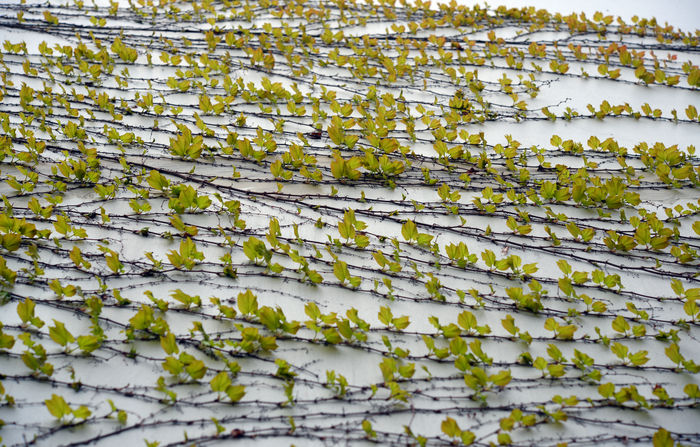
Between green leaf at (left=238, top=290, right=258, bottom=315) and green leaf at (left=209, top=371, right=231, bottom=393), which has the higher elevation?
green leaf at (left=238, top=290, right=258, bottom=315)

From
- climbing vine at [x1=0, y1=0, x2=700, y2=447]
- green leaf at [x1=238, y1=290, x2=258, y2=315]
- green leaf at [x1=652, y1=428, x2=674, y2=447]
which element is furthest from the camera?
green leaf at [x1=238, y1=290, x2=258, y2=315]

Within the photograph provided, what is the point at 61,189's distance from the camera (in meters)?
2.04

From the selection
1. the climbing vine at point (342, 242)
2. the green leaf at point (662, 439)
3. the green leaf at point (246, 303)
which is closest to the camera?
the green leaf at point (662, 439)

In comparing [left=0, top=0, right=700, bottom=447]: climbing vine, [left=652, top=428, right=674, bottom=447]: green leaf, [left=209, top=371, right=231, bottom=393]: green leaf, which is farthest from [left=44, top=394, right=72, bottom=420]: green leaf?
[left=652, top=428, right=674, bottom=447]: green leaf

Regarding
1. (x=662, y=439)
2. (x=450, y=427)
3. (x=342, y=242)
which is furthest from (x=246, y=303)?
(x=662, y=439)

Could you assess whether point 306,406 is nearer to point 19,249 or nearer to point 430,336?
point 430,336

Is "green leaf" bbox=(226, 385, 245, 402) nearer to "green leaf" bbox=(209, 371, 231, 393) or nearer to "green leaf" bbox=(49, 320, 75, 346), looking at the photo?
"green leaf" bbox=(209, 371, 231, 393)

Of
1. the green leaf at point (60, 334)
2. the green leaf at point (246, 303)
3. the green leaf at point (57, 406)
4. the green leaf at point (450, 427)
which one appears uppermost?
the green leaf at point (246, 303)

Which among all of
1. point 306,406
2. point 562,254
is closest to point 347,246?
point 306,406

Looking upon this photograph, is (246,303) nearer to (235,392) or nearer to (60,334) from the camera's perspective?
(235,392)

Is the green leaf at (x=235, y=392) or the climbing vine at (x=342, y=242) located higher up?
the climbing vine at (x=342, y=242)

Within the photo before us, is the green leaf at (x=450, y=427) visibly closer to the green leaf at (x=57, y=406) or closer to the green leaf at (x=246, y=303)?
the green leaf at (x=246, y=303)

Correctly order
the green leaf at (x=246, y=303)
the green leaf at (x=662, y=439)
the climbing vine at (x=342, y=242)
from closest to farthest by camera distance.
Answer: the green leaf at (x=662, y=439)
the climbing vine at (x=342, y=242)
the green leaf at (x=246, y=303)

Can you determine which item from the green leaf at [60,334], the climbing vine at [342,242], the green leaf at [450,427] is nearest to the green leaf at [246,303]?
the climbing vine at [342,242]
